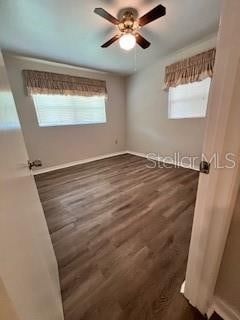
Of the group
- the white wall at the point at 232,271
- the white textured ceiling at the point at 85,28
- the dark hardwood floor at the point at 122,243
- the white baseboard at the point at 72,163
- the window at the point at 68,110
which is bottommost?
the dark hardwood floor at the point at 122,243

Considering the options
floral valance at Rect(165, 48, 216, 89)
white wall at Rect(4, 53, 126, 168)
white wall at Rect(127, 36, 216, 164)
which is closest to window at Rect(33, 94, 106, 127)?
white wall at Rect(4, 53, 126, 168)

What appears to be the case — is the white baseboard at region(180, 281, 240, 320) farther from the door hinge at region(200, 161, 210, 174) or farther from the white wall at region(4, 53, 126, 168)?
the white wall at region(4, 53, 126, 168)

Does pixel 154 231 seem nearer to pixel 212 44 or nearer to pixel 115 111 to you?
pixel 212 44

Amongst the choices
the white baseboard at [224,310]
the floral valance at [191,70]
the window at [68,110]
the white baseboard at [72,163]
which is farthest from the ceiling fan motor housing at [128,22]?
the white baseboard at [72,163]

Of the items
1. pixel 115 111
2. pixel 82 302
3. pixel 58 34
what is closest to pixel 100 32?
pixel 58 34

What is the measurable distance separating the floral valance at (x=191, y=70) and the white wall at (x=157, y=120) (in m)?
0.14

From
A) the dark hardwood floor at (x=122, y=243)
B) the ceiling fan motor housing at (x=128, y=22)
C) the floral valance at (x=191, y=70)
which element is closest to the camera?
the dark hardwood floor at (x=122, y=243)

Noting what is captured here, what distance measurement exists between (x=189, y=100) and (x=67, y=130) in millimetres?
2843

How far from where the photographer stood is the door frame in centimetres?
52

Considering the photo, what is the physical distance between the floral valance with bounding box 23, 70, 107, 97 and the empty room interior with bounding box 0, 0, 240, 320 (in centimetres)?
2

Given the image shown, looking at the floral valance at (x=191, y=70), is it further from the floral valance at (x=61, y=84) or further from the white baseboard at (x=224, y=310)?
the white baseboard at (x=224, y=310)

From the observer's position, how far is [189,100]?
3115 mm

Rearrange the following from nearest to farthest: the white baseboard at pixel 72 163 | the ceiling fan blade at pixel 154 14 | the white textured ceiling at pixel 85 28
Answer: the ceiling fan blade at pixel 154 14 → the white textured ceiling at pixel 85 28 → the white baseboard at pixel 72 163

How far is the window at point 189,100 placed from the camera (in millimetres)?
2881
